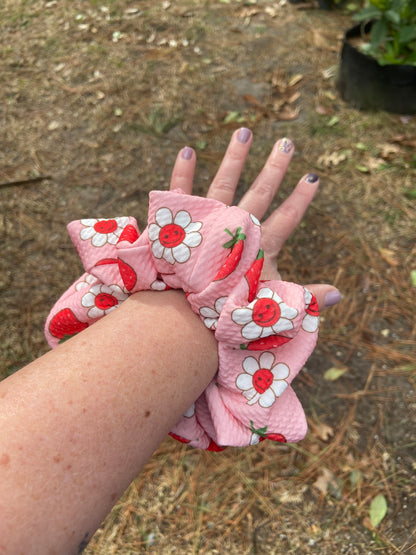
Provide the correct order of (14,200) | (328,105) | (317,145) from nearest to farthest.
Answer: (14,200) < (317,145) < (328,105)

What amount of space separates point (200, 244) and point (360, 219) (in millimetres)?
1971

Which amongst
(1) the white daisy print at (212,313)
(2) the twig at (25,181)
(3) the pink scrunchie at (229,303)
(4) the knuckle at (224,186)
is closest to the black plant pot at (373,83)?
(4) the knuckle at (224,186)

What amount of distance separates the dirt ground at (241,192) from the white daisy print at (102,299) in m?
1.17

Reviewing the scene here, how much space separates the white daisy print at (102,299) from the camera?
1.43 m

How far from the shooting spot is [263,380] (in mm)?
1311

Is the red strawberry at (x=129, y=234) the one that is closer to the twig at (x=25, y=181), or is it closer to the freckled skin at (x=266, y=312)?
the freckled skin at (x=266, y=312)

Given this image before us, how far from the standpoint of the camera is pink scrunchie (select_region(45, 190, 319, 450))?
1.26 metres

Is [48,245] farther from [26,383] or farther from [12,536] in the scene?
[12,536]

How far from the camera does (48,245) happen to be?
2.88 metres

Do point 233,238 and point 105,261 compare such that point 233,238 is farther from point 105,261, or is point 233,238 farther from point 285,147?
point 285,147

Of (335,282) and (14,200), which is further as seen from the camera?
(14,200)

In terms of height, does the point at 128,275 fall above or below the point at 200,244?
below

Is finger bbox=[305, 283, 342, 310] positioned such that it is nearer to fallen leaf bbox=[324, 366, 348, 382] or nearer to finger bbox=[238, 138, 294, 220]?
finger bbox=[238, 138, 294, 220]

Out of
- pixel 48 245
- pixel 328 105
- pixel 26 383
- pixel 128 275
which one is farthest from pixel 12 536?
pixel 328 105
